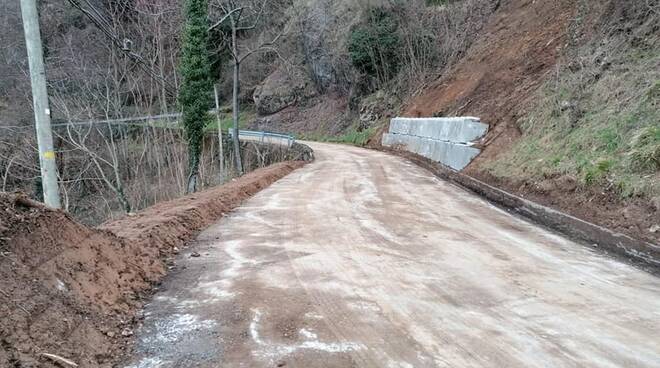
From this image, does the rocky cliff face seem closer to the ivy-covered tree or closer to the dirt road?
the ivy-covered tree

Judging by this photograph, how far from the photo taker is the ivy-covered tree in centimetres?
2420

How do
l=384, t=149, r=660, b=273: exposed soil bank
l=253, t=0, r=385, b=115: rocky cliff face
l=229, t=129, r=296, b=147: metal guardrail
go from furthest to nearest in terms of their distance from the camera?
l=253, t=0, r=385, b=115: rocky cliff face → l=229, t=129, r=296, b=147: metal guardrail → l=384, t=149, r=660, b=273: exposed soil bank

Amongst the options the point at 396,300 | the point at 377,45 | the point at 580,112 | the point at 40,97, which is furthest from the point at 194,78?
the point at 396,300

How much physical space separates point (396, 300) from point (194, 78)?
A: 22.6 meters

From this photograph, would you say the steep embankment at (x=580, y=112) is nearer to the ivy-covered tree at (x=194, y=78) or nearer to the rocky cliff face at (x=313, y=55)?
the ivy-covered tree at (x=194, y=78)

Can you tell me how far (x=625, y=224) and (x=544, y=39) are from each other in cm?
1211

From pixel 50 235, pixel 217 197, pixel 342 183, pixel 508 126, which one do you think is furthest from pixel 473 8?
pixel 50 235

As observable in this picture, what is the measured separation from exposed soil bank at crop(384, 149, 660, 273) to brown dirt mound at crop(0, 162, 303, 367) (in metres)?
6.01

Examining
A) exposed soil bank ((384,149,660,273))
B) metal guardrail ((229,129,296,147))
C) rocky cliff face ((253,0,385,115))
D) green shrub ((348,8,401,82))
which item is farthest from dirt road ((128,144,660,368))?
rocky cliff face ((253,0,385,115))

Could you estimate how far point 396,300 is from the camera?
4.56 m

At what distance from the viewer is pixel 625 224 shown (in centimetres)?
711

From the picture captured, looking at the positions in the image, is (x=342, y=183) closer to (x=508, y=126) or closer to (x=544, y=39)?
(x=508, y=126)

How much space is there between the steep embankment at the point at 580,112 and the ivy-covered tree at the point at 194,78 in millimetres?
13175

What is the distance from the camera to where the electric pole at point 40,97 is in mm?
6688
